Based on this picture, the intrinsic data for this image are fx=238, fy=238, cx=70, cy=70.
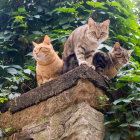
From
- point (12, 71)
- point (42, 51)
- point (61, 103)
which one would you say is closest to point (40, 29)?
point (12, 71)

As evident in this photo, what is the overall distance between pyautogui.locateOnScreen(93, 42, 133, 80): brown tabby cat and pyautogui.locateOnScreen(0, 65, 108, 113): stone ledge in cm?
55

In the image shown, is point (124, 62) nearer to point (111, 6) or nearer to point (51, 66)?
point (51, 66)

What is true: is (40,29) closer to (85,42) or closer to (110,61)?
(85,42)

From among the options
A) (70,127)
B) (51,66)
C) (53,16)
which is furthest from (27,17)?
(70,127)

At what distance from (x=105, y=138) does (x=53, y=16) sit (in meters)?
3.08

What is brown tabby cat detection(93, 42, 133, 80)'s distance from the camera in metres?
3.03

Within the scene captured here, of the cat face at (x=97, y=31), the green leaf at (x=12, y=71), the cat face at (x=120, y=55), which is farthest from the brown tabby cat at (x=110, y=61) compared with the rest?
the green leaf at (x=12, y=71)

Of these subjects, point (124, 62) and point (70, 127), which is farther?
point (124, 62)

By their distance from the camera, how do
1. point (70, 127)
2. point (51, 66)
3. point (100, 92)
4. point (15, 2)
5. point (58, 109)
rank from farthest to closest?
1. point (15, 2)
2. point (51, 66)
3. point (100, 92)
4. point (58, 109)
5. point (70, 127)

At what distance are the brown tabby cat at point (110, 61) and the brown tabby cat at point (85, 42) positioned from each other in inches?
4.2

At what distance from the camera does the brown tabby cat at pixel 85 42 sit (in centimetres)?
300

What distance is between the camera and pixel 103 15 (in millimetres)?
4582

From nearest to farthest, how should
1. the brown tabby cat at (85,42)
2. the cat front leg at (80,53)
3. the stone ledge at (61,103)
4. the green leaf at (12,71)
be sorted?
the stone ledge at (61,103) < the cat front leg at (80,53) < the brown tabby cat at (85,42) < the green leaf at (12,71)

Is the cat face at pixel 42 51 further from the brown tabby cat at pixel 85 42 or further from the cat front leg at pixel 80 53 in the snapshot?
the cat front leg at pixel 80 53
